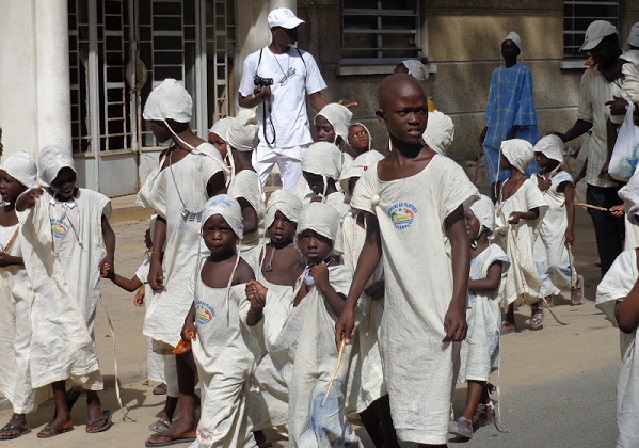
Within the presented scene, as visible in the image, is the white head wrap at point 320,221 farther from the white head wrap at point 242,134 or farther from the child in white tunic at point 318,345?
the white head wrap at point 242,134

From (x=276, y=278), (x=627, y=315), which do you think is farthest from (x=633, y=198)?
(x=276, y=278)

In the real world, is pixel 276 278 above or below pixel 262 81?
Result: below

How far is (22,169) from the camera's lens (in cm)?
683

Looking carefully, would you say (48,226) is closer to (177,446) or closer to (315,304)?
(177,446)

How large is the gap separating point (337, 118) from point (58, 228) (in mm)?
2536

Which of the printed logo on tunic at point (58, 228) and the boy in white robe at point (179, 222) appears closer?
the boy in white robe at point (179, 222)

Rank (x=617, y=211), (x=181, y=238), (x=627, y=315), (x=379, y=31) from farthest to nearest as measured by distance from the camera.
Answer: (x=379, y=31)
(x=617, y=211)
(x=181, y=238)
(x=627, y=315)

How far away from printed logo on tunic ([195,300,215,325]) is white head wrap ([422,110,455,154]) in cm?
200

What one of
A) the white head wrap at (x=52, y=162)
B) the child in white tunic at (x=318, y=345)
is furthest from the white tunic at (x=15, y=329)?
the child in white tunic at (x=318, y=345)

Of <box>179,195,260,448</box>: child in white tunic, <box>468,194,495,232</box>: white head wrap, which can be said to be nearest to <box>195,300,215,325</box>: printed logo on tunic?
<box>179,195,260,448</box>: child in white tunic

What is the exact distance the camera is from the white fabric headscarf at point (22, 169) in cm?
680

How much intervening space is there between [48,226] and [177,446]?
1393 millimetres

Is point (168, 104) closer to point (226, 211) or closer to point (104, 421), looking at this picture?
point (226, 211)

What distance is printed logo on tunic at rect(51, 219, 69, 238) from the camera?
6.73 m
